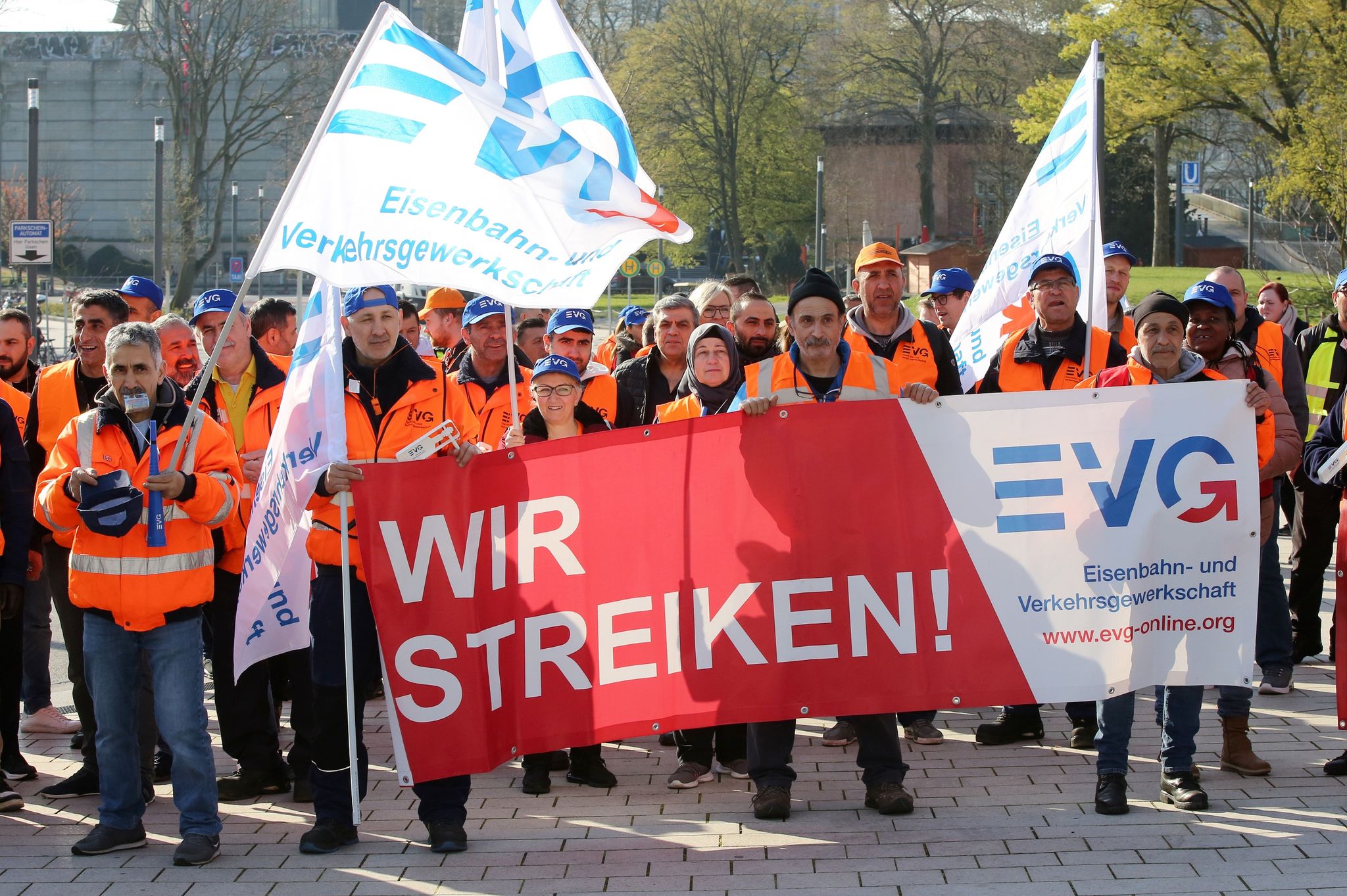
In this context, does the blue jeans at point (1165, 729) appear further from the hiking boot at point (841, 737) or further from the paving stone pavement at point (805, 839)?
the hiking boot at point (841, 737)

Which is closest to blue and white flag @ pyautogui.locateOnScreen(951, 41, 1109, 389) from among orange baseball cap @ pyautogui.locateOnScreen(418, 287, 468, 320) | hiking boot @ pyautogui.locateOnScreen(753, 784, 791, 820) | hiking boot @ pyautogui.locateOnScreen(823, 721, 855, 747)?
hiking boot @ pyautogui.locateOnScreen(823, 721, 855, 747)

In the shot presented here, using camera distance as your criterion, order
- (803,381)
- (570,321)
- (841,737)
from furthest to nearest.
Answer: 1. (570,321)
2. (841,737)
3. (803,381)

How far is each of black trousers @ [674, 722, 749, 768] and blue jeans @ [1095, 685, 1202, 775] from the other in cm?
154

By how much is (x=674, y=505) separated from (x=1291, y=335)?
876 cm

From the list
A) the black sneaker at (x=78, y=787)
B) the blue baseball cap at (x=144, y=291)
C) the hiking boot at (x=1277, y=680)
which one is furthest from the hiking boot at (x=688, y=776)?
the blue baseball cap at (x=144, y=291)

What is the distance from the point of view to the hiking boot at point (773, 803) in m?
5.96

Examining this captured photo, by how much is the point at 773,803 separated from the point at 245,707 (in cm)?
237

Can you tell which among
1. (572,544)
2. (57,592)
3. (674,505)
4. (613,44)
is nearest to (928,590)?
(674,505)

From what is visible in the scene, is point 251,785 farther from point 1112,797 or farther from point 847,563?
point 1112,797

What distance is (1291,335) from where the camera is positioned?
12.8 meters

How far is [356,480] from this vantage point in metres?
5.63

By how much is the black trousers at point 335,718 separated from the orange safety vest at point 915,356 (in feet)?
8.58

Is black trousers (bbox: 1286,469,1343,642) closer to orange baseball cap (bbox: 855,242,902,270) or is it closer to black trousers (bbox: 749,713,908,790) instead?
orange baseball cap (bbox: 855,242,902,270)

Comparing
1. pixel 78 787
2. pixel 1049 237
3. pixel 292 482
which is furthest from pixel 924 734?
pixel 78 787
